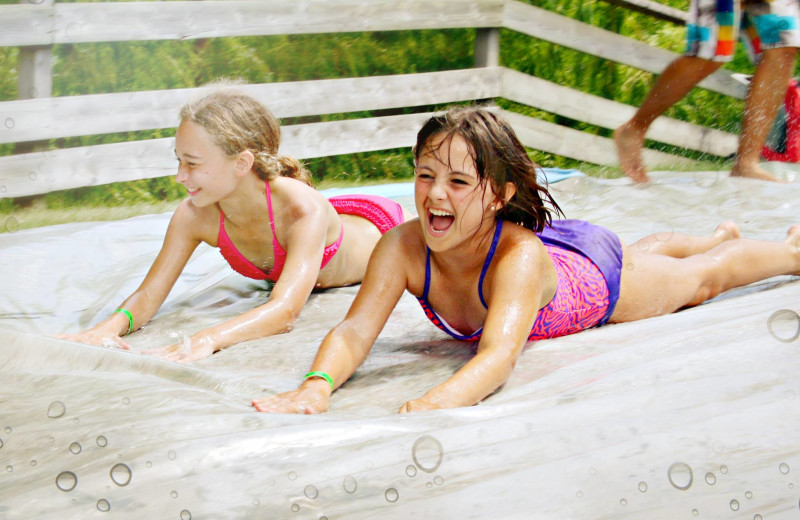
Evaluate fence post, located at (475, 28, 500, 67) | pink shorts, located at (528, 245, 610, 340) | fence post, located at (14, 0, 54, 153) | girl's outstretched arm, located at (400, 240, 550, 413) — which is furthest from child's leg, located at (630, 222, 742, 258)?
fence post, located at (475, 28, 500, 67)

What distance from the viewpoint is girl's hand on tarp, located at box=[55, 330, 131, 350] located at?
2537 mm

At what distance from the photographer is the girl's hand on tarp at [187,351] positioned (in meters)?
2.33

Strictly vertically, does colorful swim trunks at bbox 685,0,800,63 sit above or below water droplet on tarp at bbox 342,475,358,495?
below

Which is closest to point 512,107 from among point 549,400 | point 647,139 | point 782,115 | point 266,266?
point 647,139

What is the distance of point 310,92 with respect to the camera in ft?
18.1

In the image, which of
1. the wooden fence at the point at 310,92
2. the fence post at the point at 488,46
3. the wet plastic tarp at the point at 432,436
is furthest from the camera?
the fence post at the point at 488,46

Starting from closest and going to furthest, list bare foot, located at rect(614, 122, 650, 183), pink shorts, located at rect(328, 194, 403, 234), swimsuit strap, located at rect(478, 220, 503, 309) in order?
swimsuit strap, located at rect(478, 220, 503, 309), pink shorts, located at rect(328, 194, 403, 234), bare foot, located at rect(614, 122, 650, 183)

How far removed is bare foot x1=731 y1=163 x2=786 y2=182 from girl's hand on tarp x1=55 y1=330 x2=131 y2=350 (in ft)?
10.1

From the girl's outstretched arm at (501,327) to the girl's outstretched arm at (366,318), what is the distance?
218 mm

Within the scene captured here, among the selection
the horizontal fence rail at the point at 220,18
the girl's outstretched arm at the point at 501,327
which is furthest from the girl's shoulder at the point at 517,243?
the horizontal fence rail at the point at 220,18

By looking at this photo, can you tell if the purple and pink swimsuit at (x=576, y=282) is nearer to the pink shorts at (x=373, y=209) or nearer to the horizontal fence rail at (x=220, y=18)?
the pink shorts at (x=373, y=209)

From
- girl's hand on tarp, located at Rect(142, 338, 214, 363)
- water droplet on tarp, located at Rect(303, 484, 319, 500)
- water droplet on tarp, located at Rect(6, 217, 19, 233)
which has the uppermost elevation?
water droplet on tarp, located at Rect(303, 484, 319, 500)

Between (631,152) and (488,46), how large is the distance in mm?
1896

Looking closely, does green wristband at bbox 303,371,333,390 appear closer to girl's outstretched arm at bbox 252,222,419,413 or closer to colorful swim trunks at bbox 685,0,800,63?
girl's outstretched arm at bbox 252,222,419,413
